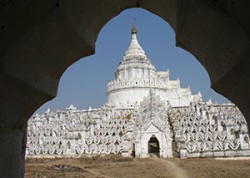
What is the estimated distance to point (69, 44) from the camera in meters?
3.75

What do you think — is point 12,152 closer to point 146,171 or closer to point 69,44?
point 69,44

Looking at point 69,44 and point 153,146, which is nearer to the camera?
point 69,44

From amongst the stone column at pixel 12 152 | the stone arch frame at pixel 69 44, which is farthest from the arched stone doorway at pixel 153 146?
the stone arch frame at pixel 69 44

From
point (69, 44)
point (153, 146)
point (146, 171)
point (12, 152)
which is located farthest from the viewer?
point (153, 146)

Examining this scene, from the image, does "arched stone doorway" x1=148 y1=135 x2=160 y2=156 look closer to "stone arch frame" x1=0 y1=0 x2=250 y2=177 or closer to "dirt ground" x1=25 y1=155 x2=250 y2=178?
"dirt ground" x1=25 y1=155 x2=250 y2=178

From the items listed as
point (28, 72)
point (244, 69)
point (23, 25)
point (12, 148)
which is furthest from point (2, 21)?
point (244, 69)

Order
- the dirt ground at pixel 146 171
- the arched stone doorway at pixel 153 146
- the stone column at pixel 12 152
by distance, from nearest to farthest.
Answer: the stone column at pixel 12 152 < the dirt ground at pixel 146 171 < the arched stone doorway at pixel 153 146

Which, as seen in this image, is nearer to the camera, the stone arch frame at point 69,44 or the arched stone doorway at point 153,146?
the stone arch frame at point 69,44

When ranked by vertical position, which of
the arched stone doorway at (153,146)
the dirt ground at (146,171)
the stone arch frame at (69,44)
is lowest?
the dirt ground at (146,171)

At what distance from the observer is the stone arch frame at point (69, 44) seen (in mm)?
2934

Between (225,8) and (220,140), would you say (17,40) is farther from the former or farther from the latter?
(220,140)

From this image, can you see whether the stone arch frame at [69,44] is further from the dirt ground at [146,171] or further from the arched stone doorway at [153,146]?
the arched stone doorway at [153,146]

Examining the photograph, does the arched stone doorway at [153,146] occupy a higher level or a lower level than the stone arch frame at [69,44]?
lower

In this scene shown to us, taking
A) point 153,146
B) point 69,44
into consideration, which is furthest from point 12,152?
point 153,146
